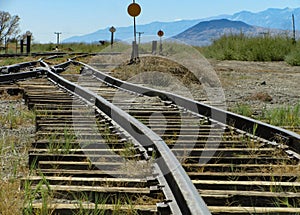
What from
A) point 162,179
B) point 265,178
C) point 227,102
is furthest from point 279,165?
point 227,102

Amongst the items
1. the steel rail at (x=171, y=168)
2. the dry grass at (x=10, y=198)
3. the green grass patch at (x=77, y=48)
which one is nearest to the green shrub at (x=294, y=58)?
the steel rail at (x=171, y=168)

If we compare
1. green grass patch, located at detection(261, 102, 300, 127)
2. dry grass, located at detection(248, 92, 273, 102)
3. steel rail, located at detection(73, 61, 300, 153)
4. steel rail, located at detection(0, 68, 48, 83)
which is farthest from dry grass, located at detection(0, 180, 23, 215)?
steel rail, located at detection(0, 68, 48, 83)

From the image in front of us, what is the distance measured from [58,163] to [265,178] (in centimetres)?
131

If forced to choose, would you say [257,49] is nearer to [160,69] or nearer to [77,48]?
[160,69]

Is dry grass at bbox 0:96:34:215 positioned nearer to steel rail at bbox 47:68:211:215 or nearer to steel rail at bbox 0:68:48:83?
Result: steel rail at bbox 47:68:211:215

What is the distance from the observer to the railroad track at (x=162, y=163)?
2600 mm

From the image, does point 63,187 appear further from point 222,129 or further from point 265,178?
point 222,129

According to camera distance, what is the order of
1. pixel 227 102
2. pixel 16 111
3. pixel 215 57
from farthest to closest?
pixel 215 57 < pixel 227 102 < pixel 16 111

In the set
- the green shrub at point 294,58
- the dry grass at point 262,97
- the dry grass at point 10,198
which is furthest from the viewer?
the green shrub at point 294,58

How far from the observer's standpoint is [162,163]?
3098mm

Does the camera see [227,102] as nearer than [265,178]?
No

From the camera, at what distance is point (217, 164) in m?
3.40

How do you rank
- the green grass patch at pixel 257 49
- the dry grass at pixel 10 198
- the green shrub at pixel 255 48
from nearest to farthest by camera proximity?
1. the dry grass at pixel 10 198
2. the green grass patch at pixel 257 49
3. the green shrub at pixel 255 48

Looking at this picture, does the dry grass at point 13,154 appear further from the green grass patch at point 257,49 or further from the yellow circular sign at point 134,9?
the green grass patch at point 257,49
